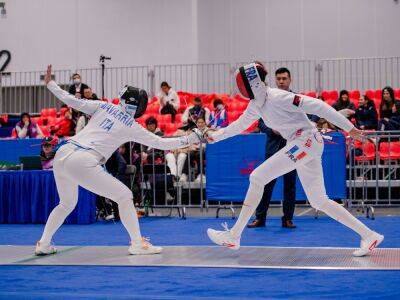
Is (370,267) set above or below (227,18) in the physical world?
below

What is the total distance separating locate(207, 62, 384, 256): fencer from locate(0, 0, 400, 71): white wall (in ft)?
39.2

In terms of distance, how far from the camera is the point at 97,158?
6.45m

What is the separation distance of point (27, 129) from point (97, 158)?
9450 millimetres

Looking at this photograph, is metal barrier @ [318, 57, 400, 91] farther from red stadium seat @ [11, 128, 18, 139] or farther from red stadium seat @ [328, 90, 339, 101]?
red stadium seat @ [11, 128, 18, 139]

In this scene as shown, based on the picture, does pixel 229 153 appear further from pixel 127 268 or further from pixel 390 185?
pixel 127 268

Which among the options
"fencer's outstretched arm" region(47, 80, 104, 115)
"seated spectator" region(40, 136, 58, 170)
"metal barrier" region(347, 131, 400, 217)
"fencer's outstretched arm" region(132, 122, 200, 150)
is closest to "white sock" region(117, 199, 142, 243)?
"fencer's outstretched arm" region(132, 122, 200, 150)

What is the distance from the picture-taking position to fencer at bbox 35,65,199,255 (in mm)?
6355

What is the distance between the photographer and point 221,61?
18.8m

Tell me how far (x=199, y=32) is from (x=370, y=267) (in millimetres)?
14343

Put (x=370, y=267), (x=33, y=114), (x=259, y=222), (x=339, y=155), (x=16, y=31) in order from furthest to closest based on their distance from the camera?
1. (x=16, y=31)
2. (x=33, y=114)
3. (x=339, y=155)
4. (x=259, y=222)
5. (x=370, y=267)

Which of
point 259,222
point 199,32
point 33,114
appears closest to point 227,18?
point 199,32

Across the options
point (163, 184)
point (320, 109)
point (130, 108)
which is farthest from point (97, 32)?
point (320, 109)

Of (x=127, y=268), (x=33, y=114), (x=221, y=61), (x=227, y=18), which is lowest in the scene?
(x=127, y=268)

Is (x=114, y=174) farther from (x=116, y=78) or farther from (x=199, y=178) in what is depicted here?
(x=116, y=78)
